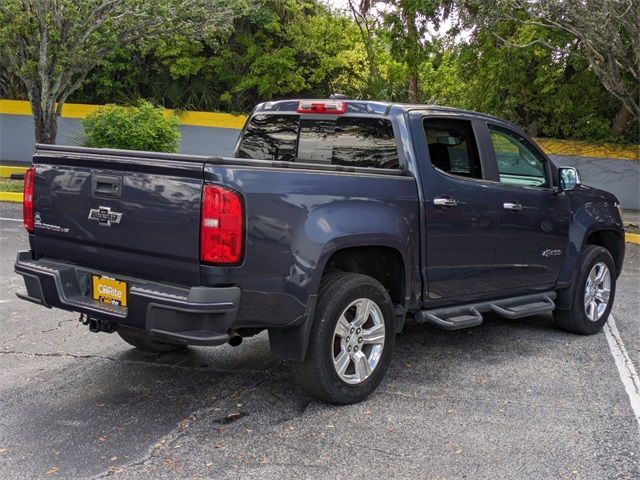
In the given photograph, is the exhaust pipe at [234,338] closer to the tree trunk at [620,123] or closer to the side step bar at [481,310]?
the side step bar at [481,310]

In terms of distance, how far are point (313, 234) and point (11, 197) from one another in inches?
498

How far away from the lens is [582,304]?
21.6 feet

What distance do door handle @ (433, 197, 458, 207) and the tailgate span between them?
1.87 metres

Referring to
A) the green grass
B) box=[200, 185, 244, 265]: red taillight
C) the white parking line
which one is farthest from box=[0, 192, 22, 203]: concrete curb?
box=[200, 185, 244, 265]: red taillight

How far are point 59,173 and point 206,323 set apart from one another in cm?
144

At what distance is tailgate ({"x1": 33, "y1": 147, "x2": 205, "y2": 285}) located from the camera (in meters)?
3.95

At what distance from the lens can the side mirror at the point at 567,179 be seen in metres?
6.23

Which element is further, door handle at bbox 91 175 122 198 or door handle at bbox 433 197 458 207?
door handle at bbox 433 197 458 207

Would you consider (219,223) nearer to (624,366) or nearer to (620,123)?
(624,366)

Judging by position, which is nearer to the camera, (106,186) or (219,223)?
(219,223)

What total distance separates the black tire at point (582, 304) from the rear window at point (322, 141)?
2.46 m

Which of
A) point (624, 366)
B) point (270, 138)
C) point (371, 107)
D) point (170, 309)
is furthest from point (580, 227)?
point (170, 309)

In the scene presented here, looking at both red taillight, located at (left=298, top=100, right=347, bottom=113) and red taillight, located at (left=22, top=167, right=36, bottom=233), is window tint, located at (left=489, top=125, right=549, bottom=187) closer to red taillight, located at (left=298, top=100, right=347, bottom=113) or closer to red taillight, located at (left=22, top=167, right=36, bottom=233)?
red taillight, located at (left=298, top=100, right=347, bottom=113)

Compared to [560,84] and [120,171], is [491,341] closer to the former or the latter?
[120,171]
